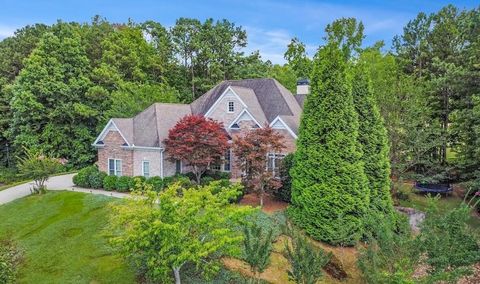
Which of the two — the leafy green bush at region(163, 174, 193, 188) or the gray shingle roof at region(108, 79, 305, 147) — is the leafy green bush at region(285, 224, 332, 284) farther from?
the gray shingle roof at region(108, 79, 305, 147)

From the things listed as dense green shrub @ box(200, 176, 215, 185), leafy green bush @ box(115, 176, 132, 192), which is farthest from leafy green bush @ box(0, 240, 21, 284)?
dense green shrub @ box(200, 176, 215, 185)

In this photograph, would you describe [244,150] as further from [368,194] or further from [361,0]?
[361,0]

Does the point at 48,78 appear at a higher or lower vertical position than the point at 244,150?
higher

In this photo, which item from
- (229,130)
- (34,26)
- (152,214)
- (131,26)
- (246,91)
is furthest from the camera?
(131,26)

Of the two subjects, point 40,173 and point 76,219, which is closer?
point 76,219

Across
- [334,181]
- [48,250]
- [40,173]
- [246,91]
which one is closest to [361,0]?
[334,181]
